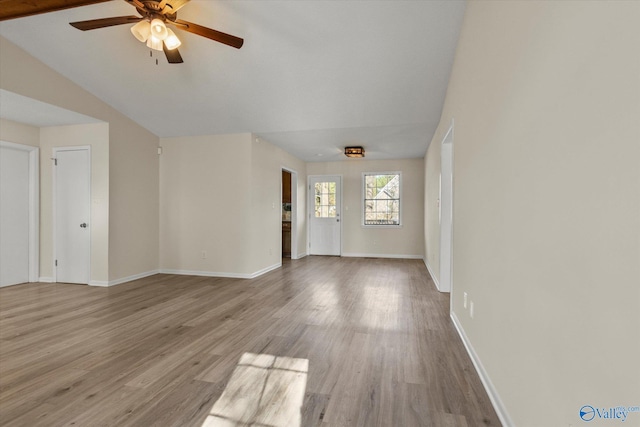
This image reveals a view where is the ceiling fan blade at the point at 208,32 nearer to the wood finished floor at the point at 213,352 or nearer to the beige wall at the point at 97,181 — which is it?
the wood finished floor at the point at 213,352

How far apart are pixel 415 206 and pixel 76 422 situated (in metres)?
7.40

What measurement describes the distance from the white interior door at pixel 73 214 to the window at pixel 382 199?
19.3ft

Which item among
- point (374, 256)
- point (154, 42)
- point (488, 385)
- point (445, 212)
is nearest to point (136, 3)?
point (154, 42)

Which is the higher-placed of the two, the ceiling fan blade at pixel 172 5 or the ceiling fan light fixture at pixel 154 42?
the ceiling fan blade at pixel 172 5

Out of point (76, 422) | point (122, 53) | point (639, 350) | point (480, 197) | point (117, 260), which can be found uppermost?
point (122, 53)

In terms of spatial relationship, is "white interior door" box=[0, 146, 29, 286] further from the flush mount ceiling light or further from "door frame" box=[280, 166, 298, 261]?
the flush mount ceiling light

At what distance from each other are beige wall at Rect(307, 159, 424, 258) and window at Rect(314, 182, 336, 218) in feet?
0.89

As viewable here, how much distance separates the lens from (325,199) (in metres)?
8.50

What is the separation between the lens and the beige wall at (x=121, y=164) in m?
3.88

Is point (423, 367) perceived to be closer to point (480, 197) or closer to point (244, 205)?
point (480, 197)

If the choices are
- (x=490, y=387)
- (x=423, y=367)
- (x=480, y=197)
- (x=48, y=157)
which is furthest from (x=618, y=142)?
(x=48, y=157)

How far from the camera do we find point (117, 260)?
513 centimetres

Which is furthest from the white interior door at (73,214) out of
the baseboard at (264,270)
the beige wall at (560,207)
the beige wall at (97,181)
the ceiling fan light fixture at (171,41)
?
the beige wall at (560,207)

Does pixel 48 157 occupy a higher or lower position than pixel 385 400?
higher
